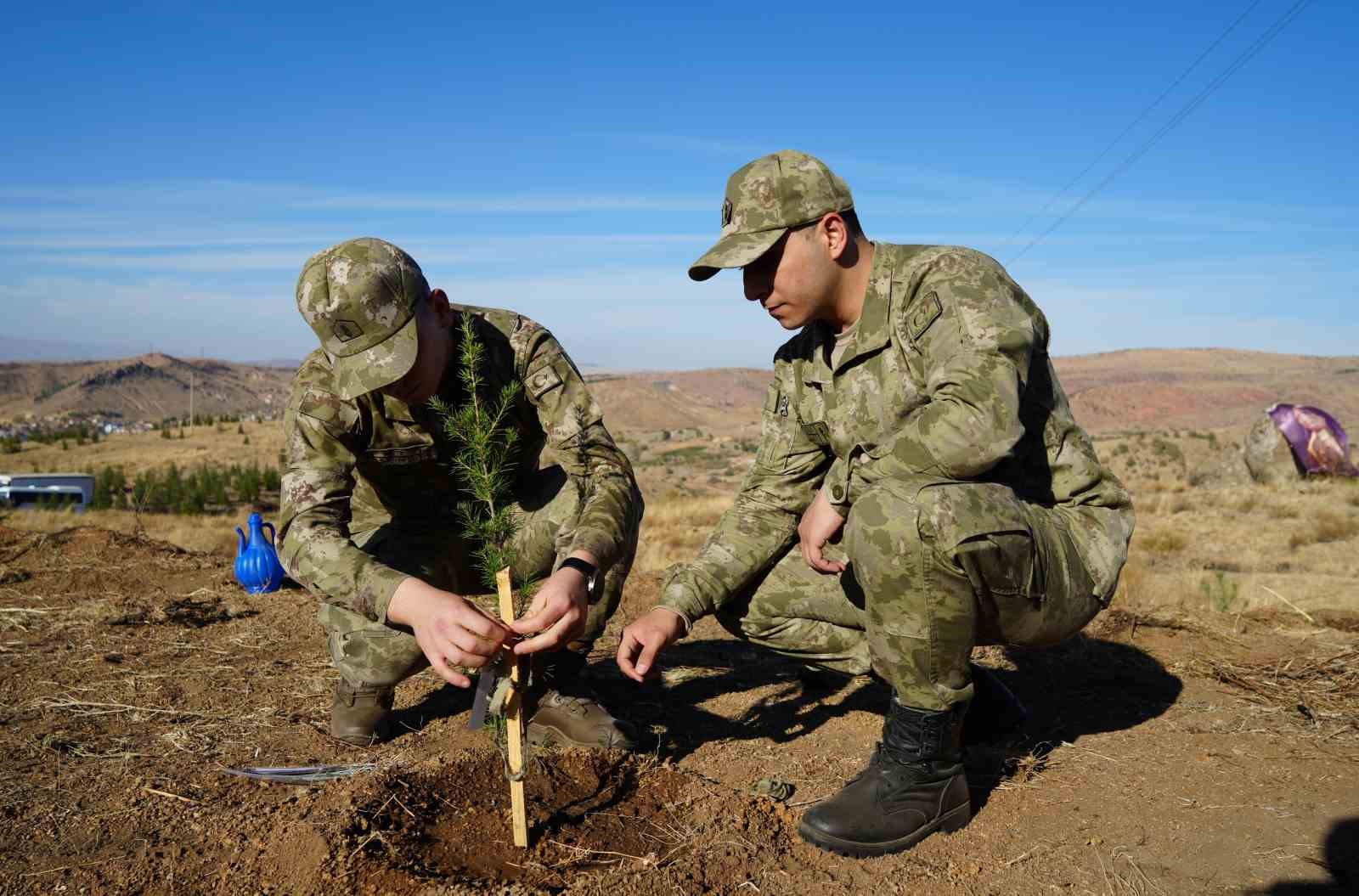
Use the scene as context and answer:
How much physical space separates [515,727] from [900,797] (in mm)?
998

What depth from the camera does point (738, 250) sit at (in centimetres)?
261

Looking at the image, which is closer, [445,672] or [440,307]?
[445,672]

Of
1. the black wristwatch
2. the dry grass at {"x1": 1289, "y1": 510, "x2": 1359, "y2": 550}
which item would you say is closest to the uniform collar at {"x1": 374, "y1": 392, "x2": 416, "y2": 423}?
the black wristwatch

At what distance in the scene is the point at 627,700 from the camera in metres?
3.61

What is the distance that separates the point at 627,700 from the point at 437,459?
119 cm

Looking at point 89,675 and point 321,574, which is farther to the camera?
point 89,675

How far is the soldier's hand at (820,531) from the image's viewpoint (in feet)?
8.84

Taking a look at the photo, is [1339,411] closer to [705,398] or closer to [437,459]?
[705,398]

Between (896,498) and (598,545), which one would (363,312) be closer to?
(598,545)

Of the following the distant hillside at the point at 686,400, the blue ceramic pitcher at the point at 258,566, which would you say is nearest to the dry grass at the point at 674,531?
the blue ceramic pitcher at the point at 258,566

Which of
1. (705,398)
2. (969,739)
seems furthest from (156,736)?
(705,398)

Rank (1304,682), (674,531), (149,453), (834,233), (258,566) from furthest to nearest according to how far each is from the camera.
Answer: (149,453) → (674,531) → (258,566) → (1304,682) → (834,233)

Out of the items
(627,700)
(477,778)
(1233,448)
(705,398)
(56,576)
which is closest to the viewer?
(477,778)

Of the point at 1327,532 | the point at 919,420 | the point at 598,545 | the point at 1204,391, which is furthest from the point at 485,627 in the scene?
the point at 1204,391
